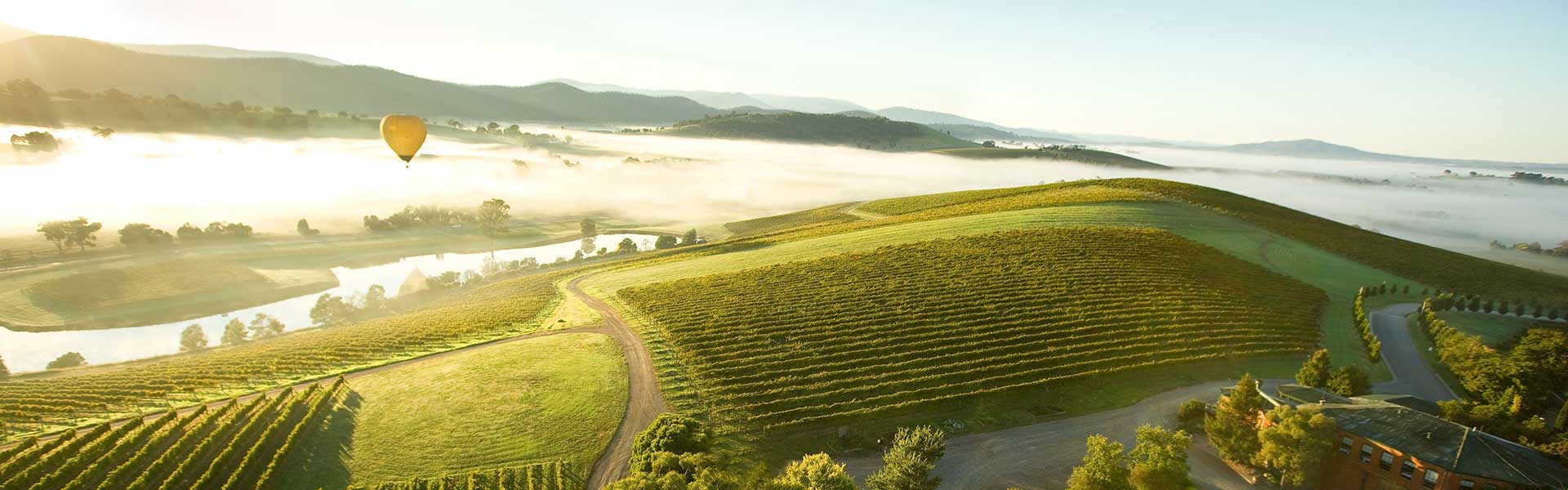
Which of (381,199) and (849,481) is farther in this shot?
(381,199)

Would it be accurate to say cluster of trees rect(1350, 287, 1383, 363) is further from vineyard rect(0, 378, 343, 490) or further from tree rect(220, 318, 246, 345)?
tree rect(220, 318, 246, 345)

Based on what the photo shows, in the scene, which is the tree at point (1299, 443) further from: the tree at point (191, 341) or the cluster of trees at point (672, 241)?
the tree at point (191, 341)

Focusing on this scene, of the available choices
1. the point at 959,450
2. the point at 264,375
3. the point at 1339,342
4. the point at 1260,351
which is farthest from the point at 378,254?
the point at 1339,342

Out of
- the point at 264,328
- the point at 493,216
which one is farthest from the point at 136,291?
the point at 493,216

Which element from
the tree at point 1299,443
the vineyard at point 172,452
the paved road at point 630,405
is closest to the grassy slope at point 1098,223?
the paved road at point 630,405

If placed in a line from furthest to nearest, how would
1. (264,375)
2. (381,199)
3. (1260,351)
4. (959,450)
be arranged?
(381,199)
(1260,351)
(264,375)
(959,450)

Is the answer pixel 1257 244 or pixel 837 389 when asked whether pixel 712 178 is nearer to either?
pixel 1257 244
